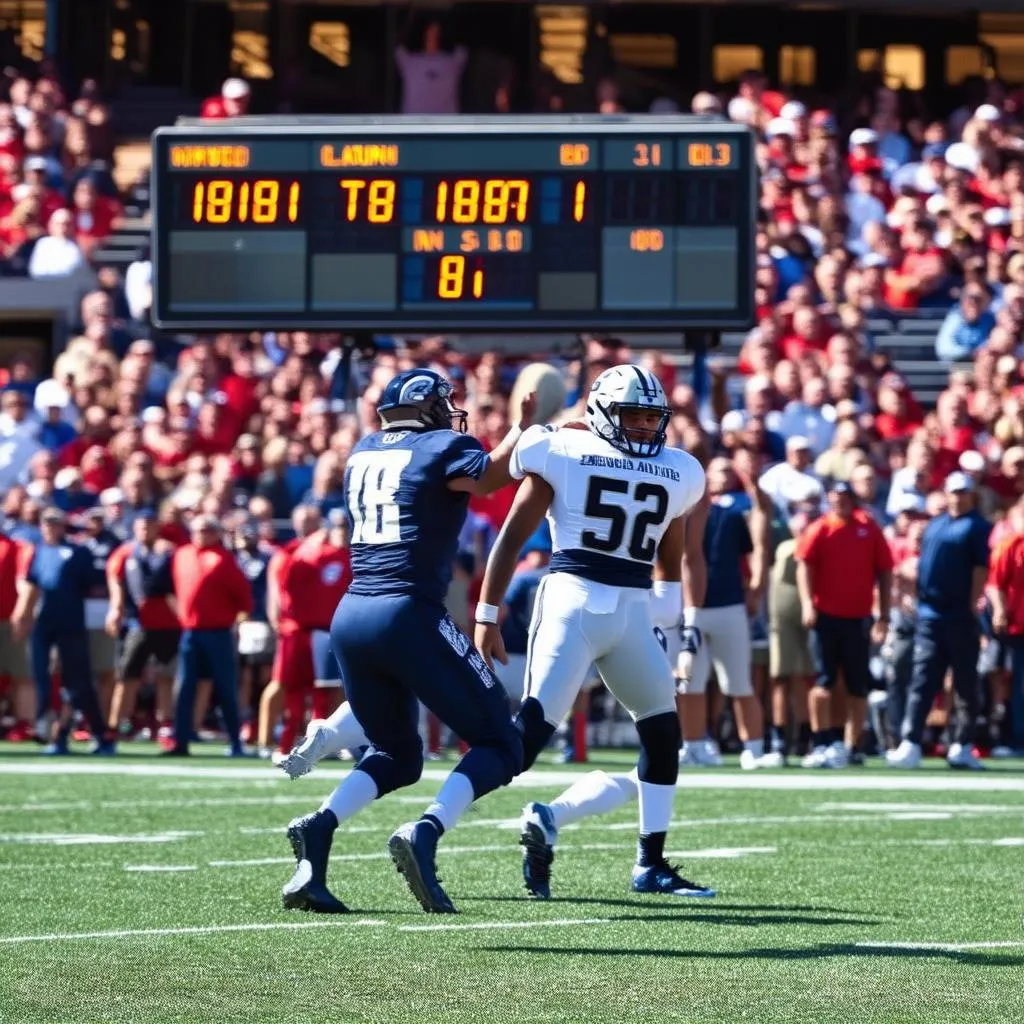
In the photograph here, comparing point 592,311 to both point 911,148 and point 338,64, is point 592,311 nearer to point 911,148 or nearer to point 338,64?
point 911,148

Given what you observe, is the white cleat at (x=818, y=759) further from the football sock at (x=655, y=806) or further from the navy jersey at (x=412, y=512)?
the navy jersey at (x=412, y=512)

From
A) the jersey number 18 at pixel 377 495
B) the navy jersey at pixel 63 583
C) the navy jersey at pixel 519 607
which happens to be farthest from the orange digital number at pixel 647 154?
the jersey number 18 at pixel 377 495

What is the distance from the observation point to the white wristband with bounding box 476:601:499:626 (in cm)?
895

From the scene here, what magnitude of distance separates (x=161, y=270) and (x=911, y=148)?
10.5 meters

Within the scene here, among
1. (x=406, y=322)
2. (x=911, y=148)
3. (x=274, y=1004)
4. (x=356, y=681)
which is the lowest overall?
(x=274, y=1004)

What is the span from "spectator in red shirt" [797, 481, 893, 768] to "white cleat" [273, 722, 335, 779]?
8.13 metres

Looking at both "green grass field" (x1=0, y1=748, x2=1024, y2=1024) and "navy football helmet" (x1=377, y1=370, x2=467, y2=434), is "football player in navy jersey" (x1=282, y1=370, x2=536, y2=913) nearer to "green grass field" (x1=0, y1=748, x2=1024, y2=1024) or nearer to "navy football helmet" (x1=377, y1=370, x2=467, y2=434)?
"navy football helmet" (x1=377, y1=370, x2=467, y2=434)

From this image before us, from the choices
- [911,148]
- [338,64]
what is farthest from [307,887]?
[338,64]

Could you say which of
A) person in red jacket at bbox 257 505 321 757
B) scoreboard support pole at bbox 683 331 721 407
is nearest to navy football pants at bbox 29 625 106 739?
person in red jacket at bbox 257 505 321 757

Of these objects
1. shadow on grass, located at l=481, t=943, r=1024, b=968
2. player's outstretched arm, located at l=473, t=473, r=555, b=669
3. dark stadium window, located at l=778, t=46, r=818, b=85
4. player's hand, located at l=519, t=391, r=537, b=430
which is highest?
dark stadium window, located at l=778, t=46, r=818, b=85

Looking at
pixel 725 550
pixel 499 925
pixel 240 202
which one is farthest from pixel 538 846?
pixel 240 202

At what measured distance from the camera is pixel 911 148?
26.2m

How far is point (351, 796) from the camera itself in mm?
8406

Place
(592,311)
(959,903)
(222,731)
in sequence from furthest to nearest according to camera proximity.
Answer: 1. (222,731)
2. (592,311)
3. (959,903)
